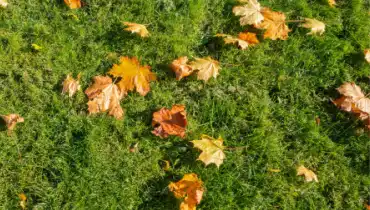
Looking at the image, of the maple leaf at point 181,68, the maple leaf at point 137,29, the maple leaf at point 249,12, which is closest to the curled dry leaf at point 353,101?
the maple leaf at point 249,12

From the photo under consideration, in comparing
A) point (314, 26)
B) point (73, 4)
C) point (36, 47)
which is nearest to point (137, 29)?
point (73, 4)

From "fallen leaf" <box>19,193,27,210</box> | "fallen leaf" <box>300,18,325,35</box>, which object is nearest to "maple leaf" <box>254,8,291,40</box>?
"fallen leaf" <box>300,18,325,35</box>

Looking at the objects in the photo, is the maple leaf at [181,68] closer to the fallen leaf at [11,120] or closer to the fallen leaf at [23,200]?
the fallen leaf at [11,120]

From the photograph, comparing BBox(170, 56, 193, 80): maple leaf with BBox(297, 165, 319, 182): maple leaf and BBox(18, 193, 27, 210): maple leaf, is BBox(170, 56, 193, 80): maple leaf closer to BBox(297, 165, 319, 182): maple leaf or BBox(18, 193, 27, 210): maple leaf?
BBox(297, 165, 319, 182): maple leaf

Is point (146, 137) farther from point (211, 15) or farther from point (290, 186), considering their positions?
point (211, 15)

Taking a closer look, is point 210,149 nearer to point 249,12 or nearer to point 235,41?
point 235,41

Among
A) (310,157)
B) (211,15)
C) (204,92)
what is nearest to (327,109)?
(310,157)

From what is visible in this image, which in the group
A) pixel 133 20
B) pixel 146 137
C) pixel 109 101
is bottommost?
pixel 146 137
